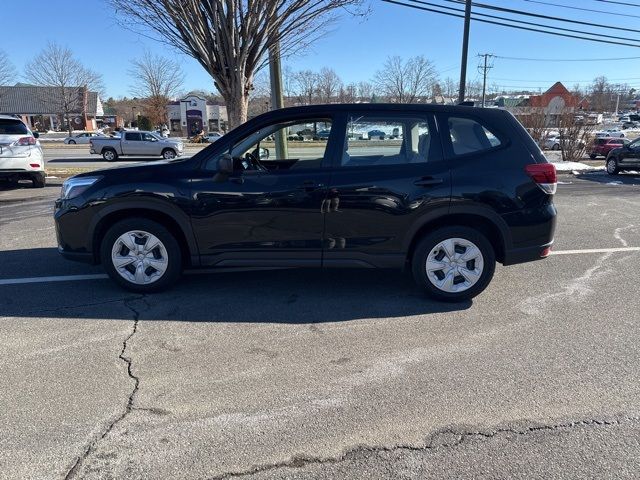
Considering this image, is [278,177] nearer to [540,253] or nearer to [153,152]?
[540,253]

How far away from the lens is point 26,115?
2862 inches

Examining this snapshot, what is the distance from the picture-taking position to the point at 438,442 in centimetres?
252

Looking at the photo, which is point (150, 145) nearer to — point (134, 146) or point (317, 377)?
point (134, 146)

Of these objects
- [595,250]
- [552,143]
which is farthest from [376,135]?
[552,143]

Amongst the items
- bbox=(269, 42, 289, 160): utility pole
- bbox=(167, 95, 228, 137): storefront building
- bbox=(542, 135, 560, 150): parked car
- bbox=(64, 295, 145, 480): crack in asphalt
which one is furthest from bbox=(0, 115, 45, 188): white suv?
bbox=(167, 95, 228, 137): storefront building

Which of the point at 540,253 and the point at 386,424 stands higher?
the point at 540,253

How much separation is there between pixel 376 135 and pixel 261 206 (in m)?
1.28

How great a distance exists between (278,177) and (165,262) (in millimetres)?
1392

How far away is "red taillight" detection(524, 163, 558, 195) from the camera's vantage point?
4.30m

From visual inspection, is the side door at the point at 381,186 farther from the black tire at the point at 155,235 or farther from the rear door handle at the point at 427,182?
the black tire at the point at 155,235

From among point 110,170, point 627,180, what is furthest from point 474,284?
point 627,180

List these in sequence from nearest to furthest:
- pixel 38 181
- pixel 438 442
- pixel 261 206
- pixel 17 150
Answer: pixel 438 442, pixel 261 206, pixel 17 150, pixel 38 181

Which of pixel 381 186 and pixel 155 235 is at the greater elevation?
pixel 381 186

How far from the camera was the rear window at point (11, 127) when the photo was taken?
10.6m
